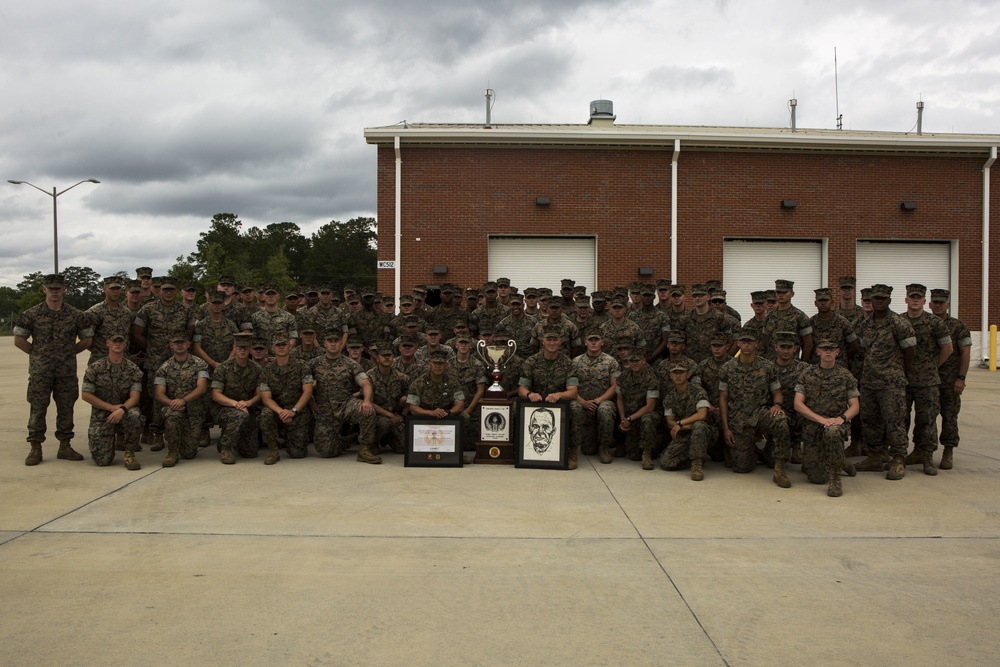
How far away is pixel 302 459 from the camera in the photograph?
888cm

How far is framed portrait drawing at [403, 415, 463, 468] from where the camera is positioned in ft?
27.6

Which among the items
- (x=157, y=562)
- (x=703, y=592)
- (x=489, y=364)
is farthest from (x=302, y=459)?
(x=703, y=592)

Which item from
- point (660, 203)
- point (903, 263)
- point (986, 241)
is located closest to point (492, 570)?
point (660, 203)

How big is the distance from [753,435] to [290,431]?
5321 mm

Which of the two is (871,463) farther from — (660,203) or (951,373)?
(660,203)

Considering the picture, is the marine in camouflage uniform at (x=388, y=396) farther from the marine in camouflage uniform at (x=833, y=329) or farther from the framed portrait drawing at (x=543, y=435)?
the marine in camouflage uniform at (x=833, y=329)

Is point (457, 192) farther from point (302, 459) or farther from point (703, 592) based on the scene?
point (703, 592)

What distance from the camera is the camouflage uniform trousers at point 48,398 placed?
329 inches

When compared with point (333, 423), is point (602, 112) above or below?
above

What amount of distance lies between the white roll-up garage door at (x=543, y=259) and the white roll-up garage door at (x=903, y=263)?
25.0ft

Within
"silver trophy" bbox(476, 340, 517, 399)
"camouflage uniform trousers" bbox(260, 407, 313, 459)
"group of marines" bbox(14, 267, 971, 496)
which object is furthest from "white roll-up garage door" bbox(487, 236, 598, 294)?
"camouflage uniform trousers" bbox(260, 407, 313, 459)

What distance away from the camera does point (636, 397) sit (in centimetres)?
884

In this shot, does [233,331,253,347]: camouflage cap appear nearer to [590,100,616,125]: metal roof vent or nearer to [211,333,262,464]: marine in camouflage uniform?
[211,333,262,464]: marine in camouflage uniform

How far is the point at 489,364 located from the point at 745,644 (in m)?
5.92
